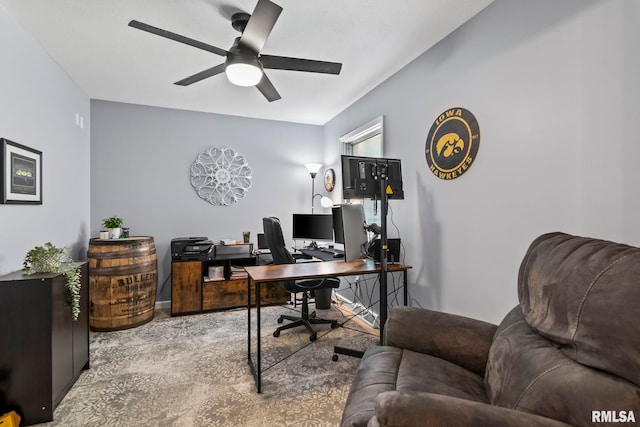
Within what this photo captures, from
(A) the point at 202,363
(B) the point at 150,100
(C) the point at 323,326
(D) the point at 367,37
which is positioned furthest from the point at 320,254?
(B) the point at 150,100

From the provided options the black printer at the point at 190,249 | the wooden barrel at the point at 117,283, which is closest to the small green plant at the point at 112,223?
the wooden barrel at the point at 117,283

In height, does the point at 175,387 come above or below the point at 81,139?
below

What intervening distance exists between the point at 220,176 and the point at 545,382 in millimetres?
3911

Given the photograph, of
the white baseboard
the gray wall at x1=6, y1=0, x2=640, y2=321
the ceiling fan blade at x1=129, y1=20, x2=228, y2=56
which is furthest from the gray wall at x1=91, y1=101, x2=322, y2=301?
the ceiling fan blade at x1=129, y1=20, x2=228, y2=56

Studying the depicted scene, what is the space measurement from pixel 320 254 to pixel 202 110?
8.03 ft

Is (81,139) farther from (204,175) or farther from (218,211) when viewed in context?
(218,211)

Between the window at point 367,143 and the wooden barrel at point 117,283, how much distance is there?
253cm

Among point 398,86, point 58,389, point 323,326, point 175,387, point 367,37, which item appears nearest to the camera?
point 58,389

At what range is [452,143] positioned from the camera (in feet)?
7.48

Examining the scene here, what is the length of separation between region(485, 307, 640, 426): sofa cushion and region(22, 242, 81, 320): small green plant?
2.41 metres

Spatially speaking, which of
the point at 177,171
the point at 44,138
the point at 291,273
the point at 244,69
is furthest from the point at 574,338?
the point at 177,171

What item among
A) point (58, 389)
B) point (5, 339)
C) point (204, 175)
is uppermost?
point (204, 175)

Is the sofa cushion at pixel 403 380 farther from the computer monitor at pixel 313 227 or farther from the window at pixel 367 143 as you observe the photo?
the computer monitor at pixel 313 227

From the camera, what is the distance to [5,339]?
1687mm
